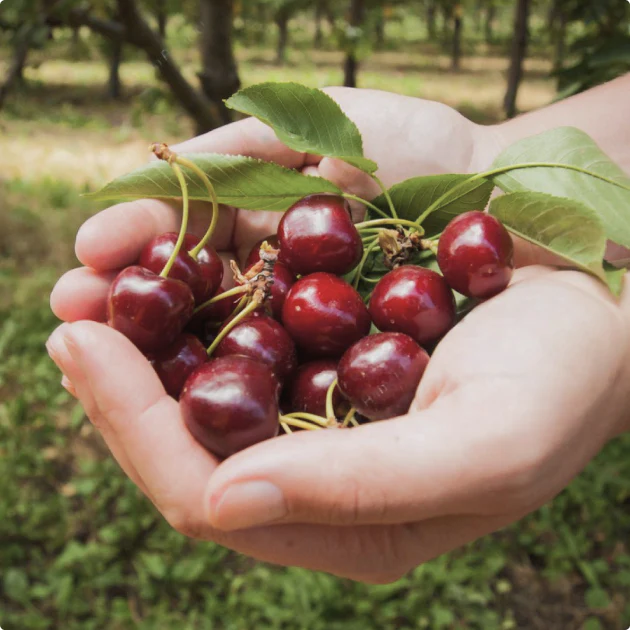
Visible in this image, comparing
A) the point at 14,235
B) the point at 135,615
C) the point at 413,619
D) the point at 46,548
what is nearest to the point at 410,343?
the point at 413,619

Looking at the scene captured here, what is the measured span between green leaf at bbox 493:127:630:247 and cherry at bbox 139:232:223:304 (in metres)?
0.60

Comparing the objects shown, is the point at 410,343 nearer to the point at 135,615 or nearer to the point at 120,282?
the point at 120,282

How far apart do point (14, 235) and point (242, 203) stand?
3.44 meters

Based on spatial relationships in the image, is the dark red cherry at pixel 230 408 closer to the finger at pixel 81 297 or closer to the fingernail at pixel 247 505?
the fingernail at pixel 247 505

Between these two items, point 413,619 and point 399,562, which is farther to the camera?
point 413,619

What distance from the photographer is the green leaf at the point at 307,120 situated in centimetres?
140

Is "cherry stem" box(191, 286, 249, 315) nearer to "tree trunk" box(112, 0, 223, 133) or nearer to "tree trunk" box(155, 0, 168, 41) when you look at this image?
"tree trunk" box(112, 0, 223, 133)

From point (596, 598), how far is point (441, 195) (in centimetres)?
144

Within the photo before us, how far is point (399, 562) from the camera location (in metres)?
1.13

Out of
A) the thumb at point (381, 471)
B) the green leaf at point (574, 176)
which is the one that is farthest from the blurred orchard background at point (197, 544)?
the thumb at point (381, 471)

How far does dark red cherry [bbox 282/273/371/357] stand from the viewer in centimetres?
128

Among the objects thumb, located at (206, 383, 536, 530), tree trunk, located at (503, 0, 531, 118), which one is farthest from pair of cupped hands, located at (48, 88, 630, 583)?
tree trunk, located at (503, 0, 531, 118)

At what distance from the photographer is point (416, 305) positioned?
4.11ft

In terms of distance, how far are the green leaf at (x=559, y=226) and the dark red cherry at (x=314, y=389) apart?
425 millimetres
